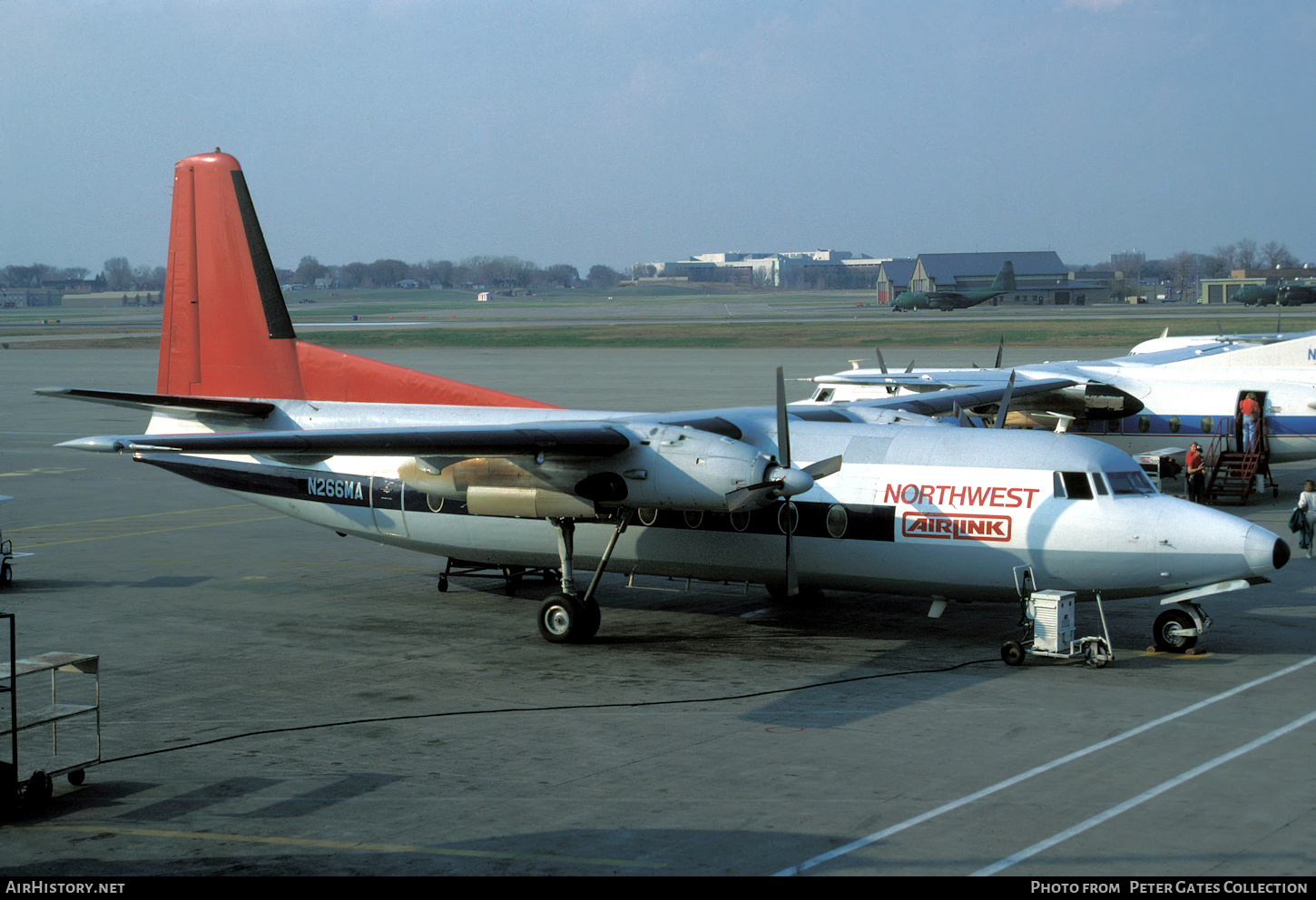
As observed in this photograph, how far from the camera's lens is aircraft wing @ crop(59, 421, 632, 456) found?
16281mm

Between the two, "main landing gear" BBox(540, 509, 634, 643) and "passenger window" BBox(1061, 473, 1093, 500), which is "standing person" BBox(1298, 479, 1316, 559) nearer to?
"passenger window" BBox(1061, 473, 1093, 500)

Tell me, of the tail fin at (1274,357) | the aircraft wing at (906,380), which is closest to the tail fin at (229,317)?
the aircraft wing at (906,380)

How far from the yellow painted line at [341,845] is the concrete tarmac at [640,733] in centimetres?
3

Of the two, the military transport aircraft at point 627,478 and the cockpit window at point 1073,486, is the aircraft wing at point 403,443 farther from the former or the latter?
the cockpit window at point 1073,486

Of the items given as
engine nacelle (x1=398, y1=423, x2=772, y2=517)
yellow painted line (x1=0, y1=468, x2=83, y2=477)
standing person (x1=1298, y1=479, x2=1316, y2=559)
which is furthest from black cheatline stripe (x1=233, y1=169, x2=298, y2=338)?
standing person (x1=1298, y1=479, x2=1316, y2=559)

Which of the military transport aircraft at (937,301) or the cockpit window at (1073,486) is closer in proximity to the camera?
the cockpit window at (1073,486)

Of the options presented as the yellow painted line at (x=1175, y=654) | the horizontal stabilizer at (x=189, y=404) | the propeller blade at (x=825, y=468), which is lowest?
the yellow painted line at (x=1175, y=654)

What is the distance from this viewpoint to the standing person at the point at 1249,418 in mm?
32250

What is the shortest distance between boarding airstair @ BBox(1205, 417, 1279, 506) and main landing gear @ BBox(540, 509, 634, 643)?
1927 cm

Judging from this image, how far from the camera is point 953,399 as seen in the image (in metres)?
26.5

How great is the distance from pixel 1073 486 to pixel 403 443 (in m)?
9.22

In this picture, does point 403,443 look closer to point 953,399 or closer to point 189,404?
point 189,404
